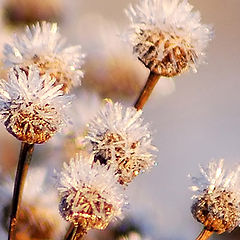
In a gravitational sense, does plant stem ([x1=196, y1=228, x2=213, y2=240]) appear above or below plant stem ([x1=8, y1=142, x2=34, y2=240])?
above

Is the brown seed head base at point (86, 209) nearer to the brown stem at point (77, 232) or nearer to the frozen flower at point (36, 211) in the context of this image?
the brown stem at point (77, 232)

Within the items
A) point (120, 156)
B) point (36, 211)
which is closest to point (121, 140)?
point (120, 156)

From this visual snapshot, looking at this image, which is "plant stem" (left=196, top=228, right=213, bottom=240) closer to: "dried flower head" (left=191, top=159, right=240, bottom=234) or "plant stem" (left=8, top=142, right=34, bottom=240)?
"dried flower head" (left=191, top=159, right=240, bottom=234)

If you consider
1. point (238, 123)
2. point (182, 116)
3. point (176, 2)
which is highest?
point (238, 123)

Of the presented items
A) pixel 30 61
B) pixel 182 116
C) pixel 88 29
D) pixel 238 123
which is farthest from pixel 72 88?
pixel 238 123

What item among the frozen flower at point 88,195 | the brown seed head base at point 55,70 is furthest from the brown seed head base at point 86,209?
the brown seed head base at point 55,70

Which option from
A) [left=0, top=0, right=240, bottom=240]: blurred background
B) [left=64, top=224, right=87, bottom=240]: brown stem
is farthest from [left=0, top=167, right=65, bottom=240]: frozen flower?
[left=64, top=224, right=87, bottom=240]: brown stem

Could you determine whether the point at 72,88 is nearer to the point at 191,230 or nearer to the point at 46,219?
the point at 46,219

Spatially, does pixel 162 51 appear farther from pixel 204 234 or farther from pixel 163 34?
pixel 204 234
